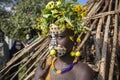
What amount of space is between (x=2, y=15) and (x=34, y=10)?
615cm

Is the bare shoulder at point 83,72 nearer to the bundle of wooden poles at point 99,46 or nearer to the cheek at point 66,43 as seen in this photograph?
the cheek at point 66,43

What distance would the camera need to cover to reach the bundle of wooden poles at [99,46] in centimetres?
411

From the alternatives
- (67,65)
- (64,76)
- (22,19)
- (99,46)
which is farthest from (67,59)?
(22,19)

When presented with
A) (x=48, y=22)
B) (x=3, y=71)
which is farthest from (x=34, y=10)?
(x=48, y=22)

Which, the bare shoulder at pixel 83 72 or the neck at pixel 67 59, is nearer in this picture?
the bare shoulder at pixel 83 72

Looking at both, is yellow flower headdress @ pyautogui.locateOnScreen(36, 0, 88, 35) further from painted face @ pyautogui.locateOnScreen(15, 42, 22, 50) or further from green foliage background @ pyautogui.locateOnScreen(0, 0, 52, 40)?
green foliage background @ pyautogui.locateOnScreen(0, 0, 52, 40)

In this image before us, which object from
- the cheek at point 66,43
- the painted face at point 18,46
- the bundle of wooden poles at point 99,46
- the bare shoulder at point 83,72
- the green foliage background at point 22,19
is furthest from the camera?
the green foliage background at point 22,19

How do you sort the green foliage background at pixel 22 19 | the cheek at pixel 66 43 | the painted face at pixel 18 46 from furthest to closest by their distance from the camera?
1. the green foliage background at pixel 22 19
2. the painted face at pixel 18 46
3. the cheek at pixel 66 43

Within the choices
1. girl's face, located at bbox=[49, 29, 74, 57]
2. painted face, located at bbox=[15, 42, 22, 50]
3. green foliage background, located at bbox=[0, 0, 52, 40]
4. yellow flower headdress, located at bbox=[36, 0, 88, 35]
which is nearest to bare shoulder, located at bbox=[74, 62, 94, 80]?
girl's face, located at bbox=[49, 29, 74, 57]

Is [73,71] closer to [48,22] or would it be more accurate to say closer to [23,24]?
[48,22]

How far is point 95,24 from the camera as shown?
4871mm

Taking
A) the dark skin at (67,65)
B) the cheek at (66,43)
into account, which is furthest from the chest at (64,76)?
the cheek at (66,43)

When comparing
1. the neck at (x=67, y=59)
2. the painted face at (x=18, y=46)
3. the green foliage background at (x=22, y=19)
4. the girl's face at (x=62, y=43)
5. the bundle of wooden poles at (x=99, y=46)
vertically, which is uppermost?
the girl's face at (x=62, y=43)

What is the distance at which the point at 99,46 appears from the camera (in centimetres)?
427
